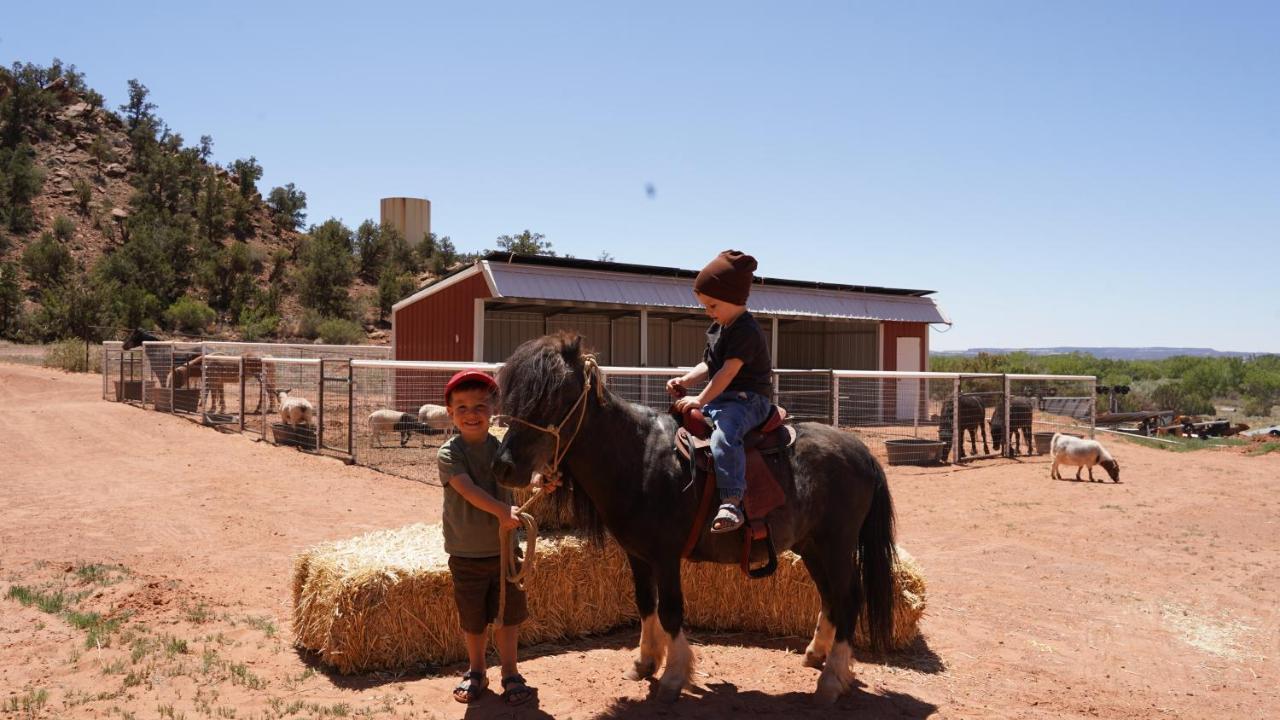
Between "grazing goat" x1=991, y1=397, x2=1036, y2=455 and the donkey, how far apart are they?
1418 centimetres

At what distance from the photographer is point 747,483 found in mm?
3932

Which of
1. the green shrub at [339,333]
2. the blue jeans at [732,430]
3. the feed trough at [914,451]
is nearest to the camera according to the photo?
the blue jeans at [732,430]

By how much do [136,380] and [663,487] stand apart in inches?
862

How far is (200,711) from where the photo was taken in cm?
386

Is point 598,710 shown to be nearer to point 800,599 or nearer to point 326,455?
point 800,599

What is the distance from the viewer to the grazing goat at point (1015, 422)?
1731cm

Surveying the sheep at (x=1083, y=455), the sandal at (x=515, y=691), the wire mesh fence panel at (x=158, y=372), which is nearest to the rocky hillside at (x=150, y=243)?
the wire mesh fence panel at (x=158, y=372)

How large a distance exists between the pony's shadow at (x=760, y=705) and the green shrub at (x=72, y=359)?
97.0 feet

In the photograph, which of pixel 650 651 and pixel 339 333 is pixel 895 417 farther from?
pixel 339 333

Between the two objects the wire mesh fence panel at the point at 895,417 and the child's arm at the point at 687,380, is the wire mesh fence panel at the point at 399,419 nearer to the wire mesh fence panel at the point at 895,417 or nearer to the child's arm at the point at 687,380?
the wire mesh fence panel at the point at 895,417

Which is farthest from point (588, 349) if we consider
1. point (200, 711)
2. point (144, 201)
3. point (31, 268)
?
point (144, 201)

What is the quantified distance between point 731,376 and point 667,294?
629 inches

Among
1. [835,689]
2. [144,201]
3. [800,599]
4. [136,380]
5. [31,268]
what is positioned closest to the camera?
[835,689]

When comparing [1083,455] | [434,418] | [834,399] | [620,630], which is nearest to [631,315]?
[434,418]
